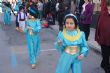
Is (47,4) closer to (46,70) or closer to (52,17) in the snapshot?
(52,17)

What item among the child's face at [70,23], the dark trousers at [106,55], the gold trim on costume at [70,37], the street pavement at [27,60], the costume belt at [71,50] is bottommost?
the street pavement at [27,60]

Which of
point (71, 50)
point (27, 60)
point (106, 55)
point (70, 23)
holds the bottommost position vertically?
point (27, 60)

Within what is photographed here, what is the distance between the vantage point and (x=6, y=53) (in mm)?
11672

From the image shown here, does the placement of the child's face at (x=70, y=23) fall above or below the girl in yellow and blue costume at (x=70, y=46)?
above

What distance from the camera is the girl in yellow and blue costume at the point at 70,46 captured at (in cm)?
568

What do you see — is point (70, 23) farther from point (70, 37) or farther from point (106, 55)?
point (106, 55)

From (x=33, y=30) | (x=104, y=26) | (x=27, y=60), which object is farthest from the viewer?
(x=27, y=60)

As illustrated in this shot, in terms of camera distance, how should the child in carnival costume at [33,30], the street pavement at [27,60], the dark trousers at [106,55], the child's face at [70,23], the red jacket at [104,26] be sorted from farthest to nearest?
the street pavement at [27,60] < the child in carnival costume at [33,30] < the dark trousers at [106,55] < the red jacket at [104,26] < the child's face at [70,23]

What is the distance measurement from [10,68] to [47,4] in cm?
1378

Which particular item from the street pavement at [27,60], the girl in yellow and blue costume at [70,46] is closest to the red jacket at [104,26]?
the girl in yellow and blue costume at [70,46]

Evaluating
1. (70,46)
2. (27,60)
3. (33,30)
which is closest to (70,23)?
(70,46)

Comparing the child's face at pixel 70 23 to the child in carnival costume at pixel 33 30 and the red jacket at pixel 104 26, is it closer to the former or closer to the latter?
the red jacket at pixel 104 26

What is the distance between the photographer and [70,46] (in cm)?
574

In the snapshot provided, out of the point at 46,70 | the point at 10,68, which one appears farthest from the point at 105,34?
the point at 10,68
